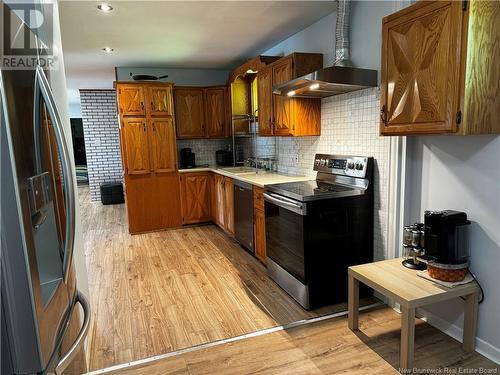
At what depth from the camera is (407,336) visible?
179 centimetres

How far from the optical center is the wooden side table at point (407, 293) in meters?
1.79

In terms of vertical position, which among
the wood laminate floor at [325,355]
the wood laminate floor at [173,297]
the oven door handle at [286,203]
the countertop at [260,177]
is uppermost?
the countertop at [260,177]

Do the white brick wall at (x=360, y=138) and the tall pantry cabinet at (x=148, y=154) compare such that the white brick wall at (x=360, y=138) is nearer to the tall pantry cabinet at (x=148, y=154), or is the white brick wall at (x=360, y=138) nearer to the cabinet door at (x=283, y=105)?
the cabinet door at (x=283, y=105)

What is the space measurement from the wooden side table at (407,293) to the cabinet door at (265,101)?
1950 millimetres

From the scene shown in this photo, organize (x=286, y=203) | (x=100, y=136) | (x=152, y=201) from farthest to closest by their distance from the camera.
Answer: (x=100, y=136) < (x=152, y=201) < (x=286, y=203)

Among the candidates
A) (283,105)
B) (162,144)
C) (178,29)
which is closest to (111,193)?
(162,144)

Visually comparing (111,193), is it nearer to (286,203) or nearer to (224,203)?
(224,203)

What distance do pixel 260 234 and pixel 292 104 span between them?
1.36 m

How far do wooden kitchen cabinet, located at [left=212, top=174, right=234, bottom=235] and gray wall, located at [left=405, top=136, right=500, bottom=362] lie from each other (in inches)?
93.9

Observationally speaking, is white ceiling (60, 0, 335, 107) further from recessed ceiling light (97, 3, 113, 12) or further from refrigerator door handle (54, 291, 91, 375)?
refrigerator door handle (54, 291, 91, 375)

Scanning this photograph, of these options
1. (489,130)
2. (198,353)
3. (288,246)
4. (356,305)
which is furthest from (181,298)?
(489,130)

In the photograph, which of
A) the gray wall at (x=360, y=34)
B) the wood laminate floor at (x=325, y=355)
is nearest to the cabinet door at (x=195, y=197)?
the gray wall at (x=360, y=34)

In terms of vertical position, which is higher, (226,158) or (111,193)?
(226,158)

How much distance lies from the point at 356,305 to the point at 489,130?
4.43 ft
